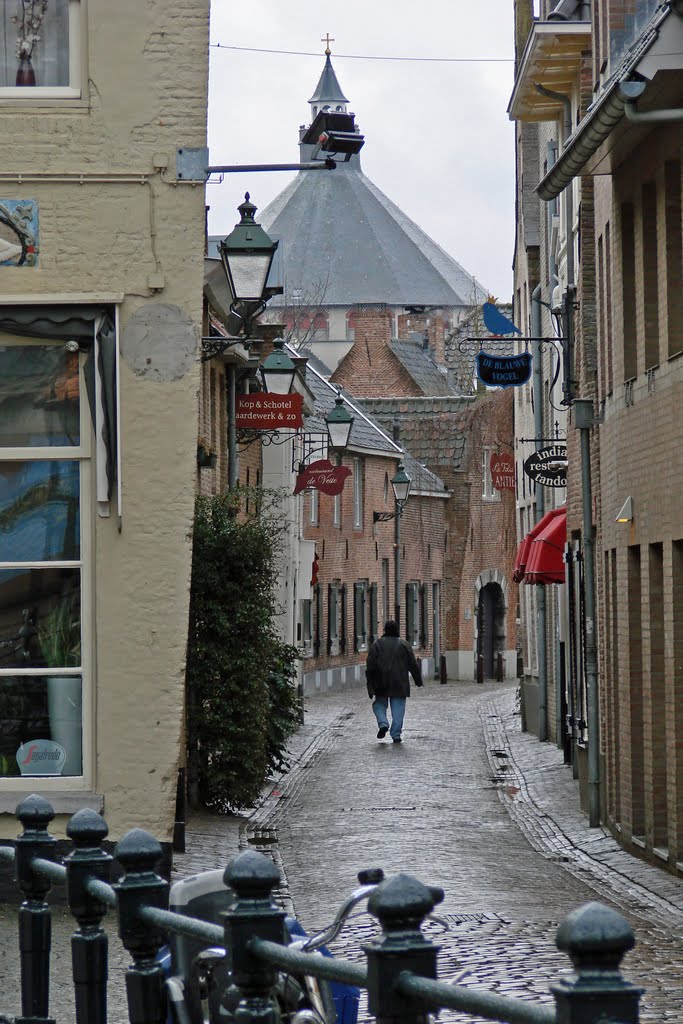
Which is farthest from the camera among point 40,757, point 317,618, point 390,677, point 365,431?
point 365,431

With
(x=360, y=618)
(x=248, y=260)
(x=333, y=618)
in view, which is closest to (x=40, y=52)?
(x=248, y=260)

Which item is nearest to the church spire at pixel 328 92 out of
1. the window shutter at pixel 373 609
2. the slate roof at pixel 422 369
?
the slate roof at pixel 422 369

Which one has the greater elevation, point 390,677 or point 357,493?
point 357,493

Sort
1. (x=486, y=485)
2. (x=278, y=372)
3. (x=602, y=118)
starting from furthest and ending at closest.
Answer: (x=486, y=485)
(x=278, y=372)
(x=602, y=118)

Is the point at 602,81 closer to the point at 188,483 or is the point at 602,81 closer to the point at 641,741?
the point at 641,741

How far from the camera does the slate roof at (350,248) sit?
334ft

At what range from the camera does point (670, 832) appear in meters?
13.7

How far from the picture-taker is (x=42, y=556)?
37.7 ft

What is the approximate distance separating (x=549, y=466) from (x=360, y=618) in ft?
91.4

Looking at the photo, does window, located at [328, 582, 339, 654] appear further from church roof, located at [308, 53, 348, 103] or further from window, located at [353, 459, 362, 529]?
church roof, located at [308, 53, 348, 103]

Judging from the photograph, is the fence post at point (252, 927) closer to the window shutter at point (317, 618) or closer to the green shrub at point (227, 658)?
the green shrub at point (227, 658)

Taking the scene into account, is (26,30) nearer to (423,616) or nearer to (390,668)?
(390,668)

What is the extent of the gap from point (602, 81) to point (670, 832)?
7208mm

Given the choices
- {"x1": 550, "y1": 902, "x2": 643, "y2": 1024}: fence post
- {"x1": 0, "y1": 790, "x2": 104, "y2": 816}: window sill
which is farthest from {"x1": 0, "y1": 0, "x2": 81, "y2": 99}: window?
{"x1": 550, "y1": 902, "x2": 643, "y2": 1024}: fence post
